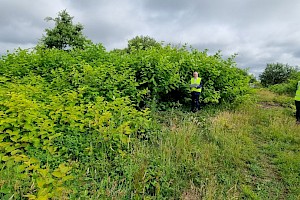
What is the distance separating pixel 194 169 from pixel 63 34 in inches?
936

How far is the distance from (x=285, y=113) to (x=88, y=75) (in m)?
7.58

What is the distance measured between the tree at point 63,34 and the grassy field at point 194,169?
69.3 feet

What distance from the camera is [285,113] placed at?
29.9ft

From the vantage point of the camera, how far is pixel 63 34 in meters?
24.2

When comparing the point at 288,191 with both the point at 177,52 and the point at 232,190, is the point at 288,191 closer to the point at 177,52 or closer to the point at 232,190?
the point at 232,190

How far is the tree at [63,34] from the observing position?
78.9ft

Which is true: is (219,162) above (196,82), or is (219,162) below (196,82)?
below

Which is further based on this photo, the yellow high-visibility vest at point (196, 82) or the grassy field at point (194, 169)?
the yellow high-visibility vest at point (196, 82)

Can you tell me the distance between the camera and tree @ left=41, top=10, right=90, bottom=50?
2405cm

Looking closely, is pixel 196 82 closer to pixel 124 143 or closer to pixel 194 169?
pixel 194 169

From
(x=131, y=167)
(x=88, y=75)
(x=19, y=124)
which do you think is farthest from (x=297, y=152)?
(x=19, y=124)

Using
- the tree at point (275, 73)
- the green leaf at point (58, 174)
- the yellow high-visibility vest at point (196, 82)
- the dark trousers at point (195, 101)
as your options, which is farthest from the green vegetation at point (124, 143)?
the tree at point (275, 73)

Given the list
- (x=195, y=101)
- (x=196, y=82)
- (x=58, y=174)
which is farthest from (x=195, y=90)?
(x=58, y=174)

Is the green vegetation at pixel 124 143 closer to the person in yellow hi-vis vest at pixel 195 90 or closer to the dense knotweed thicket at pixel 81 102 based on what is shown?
the dense knotweed thicket at pixel 81 102
